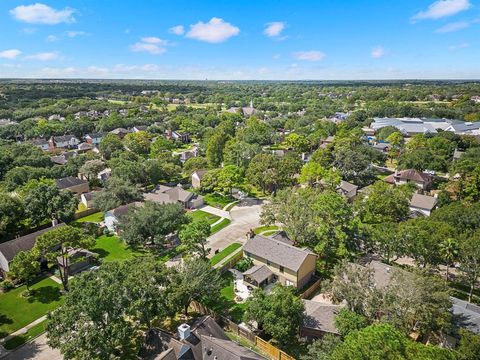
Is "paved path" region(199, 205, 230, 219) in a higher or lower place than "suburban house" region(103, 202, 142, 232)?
lower

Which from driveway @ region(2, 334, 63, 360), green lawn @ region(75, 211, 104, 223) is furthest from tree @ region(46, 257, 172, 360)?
green lawn @ region(75, 211, 104, 223)

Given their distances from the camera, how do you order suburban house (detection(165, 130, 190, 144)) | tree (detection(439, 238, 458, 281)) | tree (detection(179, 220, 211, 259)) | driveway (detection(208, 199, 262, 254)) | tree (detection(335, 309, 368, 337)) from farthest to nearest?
suburban house (detection(165, 130, 190, 144)), driveway (detection(208, 199, 262, 254)), tree (detection(179, 220, 211, 259)), tree (detection(439, 238, 458, 281)), tree (detection(335, 309, 368, 337))

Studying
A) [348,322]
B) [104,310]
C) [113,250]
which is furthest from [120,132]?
[348,322]

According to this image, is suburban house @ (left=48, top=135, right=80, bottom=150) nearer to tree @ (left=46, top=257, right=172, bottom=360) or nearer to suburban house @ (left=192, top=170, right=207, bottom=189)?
suburban house @ (left=192, top=170, right=207, bottom=189)

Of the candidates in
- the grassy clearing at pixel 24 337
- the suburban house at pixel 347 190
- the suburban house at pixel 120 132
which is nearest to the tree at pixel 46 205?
the grassy clearing at pixel 24 337

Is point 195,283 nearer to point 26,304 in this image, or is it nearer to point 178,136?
point 26,304

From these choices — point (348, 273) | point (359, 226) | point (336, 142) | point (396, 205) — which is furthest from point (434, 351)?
point (336, 142)
